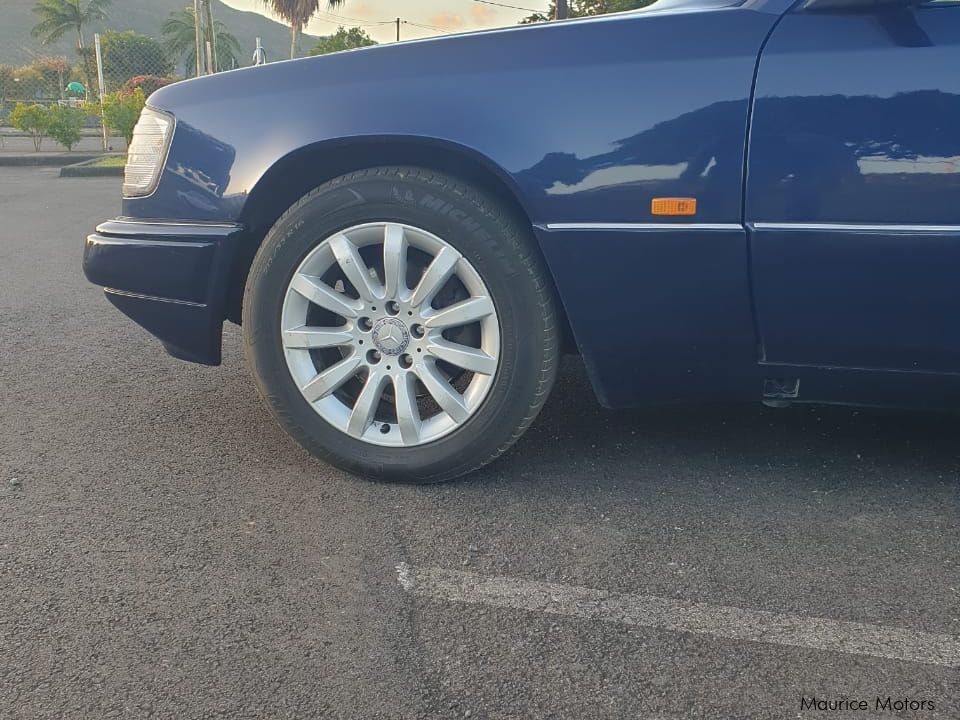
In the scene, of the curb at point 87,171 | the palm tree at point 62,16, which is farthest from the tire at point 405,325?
the palm tree at point 62,16

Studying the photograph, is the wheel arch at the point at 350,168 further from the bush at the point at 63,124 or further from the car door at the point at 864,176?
the bush at the point at 63,124

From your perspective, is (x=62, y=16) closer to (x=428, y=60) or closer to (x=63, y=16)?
(x=63, y=16)

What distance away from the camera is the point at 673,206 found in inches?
97.2

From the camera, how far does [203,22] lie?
66.8ft

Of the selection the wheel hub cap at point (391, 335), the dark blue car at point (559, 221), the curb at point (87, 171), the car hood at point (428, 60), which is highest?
the car hood at point (428, 60)

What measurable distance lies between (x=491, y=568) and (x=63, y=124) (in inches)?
754

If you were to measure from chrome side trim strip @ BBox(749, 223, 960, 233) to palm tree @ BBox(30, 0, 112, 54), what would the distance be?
60950 mm

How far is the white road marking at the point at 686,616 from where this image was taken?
1963mm

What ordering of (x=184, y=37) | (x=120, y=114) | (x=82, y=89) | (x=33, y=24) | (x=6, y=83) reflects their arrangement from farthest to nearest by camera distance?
(x=33, y=24), (x=184, y=37), (x=82, y=89), (x=6, y=83), (x=120, y=114)

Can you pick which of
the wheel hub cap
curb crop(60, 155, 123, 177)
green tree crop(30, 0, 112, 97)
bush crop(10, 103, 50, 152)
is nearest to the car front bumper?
the wheel hub cap

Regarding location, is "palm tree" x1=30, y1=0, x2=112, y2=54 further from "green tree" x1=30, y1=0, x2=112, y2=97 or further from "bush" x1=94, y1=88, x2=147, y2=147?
"bush" x1=94, y1=88, x2=147, y2=147

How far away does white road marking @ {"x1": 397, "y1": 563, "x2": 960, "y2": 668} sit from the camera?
6.44 ft

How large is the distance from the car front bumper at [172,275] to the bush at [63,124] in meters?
17.8

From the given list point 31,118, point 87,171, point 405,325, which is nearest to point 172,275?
point 405,325
